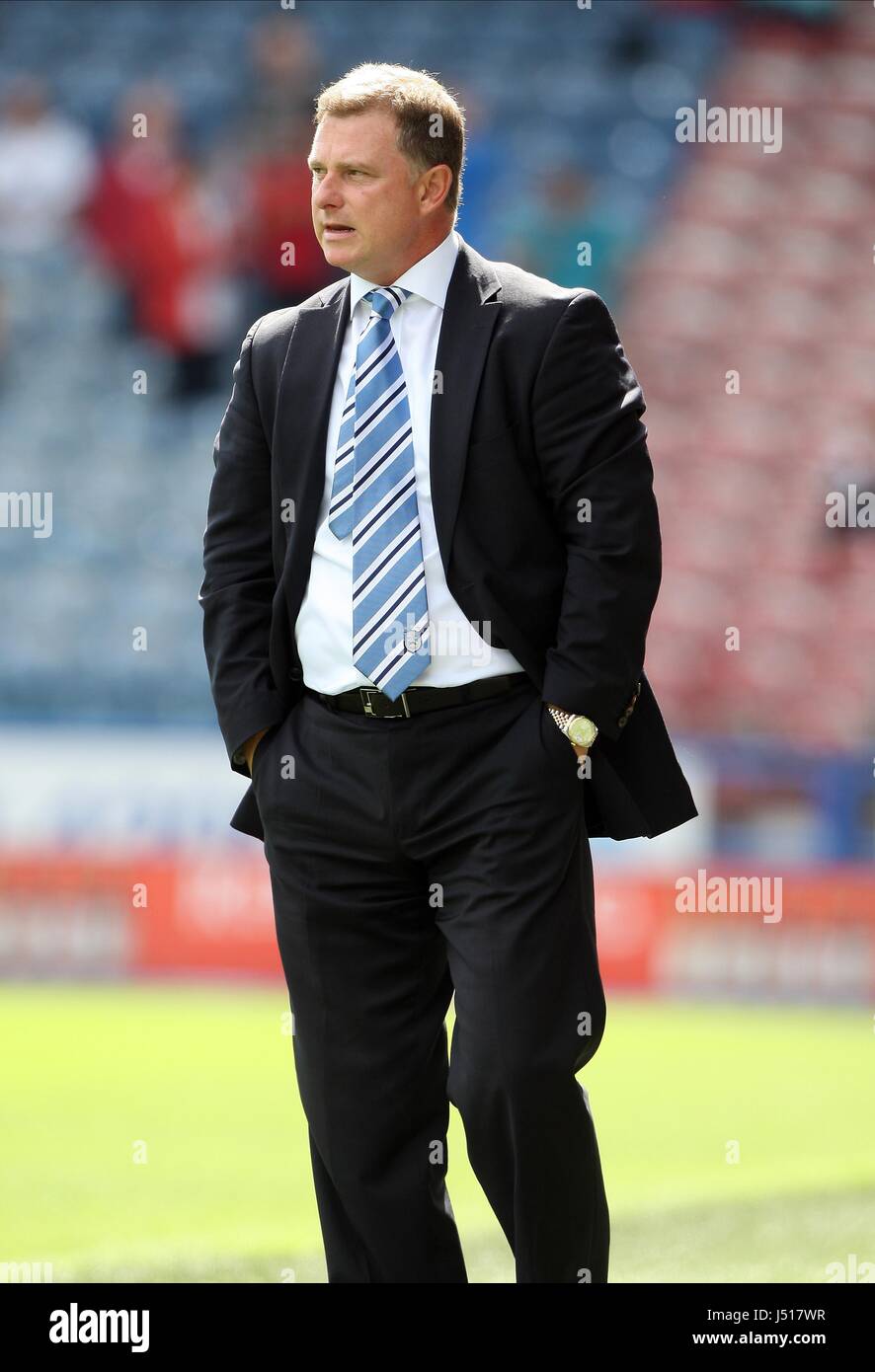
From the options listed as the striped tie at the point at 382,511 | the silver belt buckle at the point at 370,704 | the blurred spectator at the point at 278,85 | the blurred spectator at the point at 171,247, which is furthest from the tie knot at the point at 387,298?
the blurred spectator at the point at 278,85

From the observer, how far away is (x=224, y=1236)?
12.3 ft

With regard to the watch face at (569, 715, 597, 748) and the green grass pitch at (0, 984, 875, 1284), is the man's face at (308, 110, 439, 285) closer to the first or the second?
the watch face at (569, 715, 597, 748)

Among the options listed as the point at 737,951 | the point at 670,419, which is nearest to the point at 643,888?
the point at 737,951

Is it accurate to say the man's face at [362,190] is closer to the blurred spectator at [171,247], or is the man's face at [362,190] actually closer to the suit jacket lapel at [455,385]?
the suit jacket lapel at [455,385]

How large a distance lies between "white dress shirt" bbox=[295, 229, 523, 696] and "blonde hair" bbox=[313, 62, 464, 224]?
0.42ft

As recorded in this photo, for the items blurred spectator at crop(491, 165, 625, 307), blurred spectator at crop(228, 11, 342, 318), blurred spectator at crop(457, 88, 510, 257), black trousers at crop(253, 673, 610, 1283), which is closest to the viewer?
black trousers at crop(253, 673, 610, 1283)

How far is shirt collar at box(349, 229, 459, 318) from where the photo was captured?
8.52ft

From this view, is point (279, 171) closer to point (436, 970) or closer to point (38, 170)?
point (38, 170)

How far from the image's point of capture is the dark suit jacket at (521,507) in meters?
2.49

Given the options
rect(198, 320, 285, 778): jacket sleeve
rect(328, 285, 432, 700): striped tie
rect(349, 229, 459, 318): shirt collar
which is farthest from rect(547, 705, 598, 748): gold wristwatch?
rect(349, 229, 459, 318): shirt collar

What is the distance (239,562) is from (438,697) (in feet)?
1.33

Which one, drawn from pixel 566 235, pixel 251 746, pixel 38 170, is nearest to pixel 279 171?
pixel 38 170

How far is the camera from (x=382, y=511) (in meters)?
2.54
